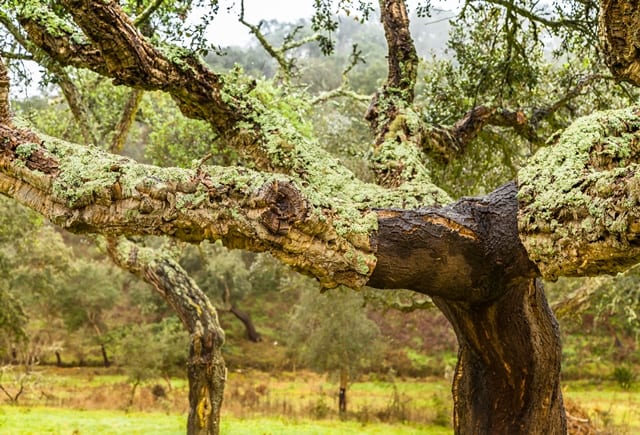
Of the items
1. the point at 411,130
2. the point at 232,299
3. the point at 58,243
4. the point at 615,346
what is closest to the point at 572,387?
the point at 615,346

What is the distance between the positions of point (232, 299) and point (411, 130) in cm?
2219

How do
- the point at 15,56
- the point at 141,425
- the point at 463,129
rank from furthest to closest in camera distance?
the point at 141,425
the point at 15,56
the point at 463,129

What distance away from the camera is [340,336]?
699 inches

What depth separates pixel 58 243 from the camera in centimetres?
2258

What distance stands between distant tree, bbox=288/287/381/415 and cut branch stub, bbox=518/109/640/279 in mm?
13735

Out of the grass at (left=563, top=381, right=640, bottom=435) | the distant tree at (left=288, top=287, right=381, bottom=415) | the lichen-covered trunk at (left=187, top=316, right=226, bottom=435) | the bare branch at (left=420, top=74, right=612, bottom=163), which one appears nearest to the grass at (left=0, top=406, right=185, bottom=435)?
the lichen-covered trunk at (left=187, top=316, right=226, bottom=435)

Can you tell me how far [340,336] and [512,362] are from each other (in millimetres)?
13768

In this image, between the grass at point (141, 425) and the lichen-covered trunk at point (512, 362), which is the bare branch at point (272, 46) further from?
the grass at point (141, 425)

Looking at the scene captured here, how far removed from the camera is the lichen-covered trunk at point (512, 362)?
4109 mm

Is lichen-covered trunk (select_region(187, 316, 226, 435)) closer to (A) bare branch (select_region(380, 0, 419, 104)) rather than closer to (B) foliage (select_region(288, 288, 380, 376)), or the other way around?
(A) bare branch (select_region(380, 0, 419, 104))

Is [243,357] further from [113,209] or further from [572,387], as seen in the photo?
[113,209]

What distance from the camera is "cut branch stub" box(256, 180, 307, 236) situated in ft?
10.2

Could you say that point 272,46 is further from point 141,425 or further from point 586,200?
point 141,425

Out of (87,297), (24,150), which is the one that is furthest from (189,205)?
(87,297)
